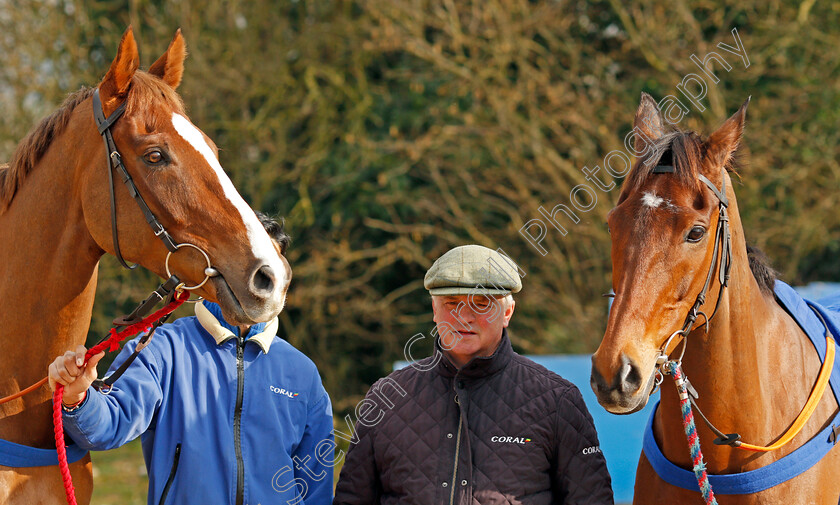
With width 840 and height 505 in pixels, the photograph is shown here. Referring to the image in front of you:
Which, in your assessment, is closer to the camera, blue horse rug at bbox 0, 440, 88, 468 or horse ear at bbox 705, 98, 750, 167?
blue horse rug at bbox 0, 440, 88, 468

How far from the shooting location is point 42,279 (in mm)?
2127

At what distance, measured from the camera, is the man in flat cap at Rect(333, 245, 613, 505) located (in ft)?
7.79

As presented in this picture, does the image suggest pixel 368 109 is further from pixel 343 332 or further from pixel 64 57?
pixel 64 57

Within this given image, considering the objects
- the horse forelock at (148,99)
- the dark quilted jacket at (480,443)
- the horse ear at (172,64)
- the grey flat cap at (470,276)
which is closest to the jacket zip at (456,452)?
the dark quilted jacket at (480,443)

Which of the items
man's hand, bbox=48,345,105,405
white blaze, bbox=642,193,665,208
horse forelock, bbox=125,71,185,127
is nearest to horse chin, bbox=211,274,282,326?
man's hand, bbox=48,345,105,405

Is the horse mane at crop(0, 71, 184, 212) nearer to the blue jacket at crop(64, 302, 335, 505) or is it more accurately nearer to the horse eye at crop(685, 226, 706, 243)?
the blue jacket at crop(64, 302, 335, 505)

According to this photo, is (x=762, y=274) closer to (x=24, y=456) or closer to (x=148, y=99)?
(x=148, y=99)

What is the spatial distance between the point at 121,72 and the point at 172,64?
299 mm

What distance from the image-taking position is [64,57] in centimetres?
824

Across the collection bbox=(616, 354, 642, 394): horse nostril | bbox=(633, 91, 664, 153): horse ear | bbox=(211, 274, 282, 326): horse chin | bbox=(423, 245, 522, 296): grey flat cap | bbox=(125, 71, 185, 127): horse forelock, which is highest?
bbox=(125, 71, 185, 127): horse forelock

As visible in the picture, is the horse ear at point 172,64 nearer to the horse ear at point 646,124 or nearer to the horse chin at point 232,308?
the horse chin at point 232,308

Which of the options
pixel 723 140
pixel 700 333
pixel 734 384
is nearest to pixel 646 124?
pixel 723 140

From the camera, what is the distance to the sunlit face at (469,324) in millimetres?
2492

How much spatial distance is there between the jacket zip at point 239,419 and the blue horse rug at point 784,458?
4.59 ft
